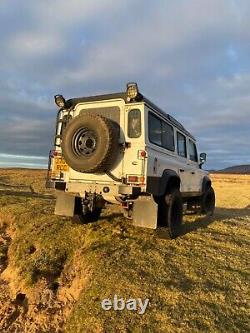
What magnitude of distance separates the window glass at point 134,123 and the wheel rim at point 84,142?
72cm

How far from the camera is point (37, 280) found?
651cm

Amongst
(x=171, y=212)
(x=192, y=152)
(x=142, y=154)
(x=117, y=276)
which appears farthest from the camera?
(x=192, y=152)

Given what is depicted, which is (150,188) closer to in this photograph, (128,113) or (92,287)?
(128,113)

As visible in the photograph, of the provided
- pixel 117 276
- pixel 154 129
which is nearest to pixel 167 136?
pixel 154 129

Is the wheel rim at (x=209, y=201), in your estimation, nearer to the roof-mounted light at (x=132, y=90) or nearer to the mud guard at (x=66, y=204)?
the mud guard at (x=66, y=204)

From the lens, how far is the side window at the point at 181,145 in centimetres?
929

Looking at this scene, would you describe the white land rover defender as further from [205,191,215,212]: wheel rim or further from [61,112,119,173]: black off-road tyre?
[205,191,215,212]: wheel rim

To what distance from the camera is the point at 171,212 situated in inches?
309

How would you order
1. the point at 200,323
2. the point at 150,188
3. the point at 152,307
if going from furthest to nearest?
the point at 150,188, the point at 152,307, the point at 200,323

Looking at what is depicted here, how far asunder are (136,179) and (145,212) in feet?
2.12

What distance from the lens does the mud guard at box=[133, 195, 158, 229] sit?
7055 millimetres

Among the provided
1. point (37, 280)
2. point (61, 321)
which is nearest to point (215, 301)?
point (61, 321)

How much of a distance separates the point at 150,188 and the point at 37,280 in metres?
2.60

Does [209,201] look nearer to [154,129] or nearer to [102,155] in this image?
[154,129]
